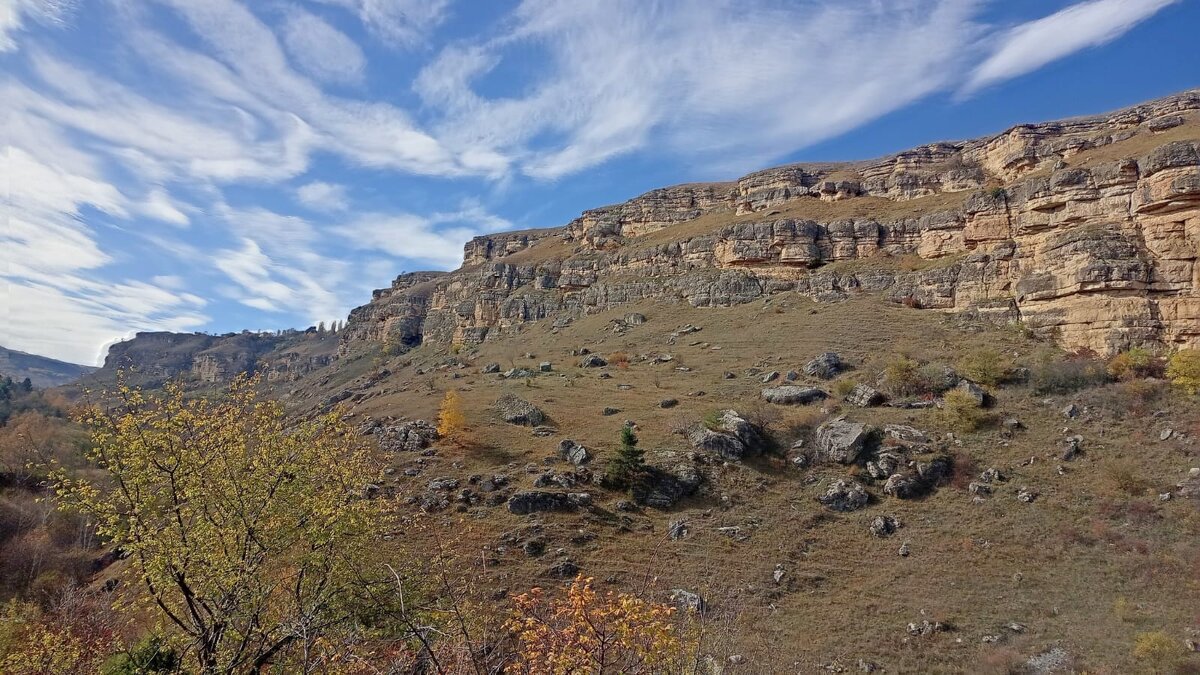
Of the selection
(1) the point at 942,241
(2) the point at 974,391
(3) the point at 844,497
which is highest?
(1) the point at 942,241

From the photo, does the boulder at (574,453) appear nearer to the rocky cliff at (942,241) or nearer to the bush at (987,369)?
the bush at (987,369)

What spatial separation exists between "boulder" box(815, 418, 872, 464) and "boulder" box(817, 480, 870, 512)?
247cm

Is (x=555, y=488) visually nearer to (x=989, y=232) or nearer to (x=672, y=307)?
(x=672, y=307)

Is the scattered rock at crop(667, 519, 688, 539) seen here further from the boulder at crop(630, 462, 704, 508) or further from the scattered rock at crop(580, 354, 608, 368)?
the scattered rock at crop(580, 354, 608, 368)

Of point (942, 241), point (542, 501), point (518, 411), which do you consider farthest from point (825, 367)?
point (542, 501)

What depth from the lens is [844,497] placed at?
96.4 ft

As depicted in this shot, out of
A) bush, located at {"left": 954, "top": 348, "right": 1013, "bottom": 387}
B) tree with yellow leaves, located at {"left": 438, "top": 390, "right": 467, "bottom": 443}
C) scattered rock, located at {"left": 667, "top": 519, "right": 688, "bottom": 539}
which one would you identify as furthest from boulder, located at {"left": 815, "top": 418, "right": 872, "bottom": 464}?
tree with yellow leaves, located at {"left": 438, "top": 390, "right": 467, "bottom": 443}

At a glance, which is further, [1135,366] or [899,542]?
[1135,366]

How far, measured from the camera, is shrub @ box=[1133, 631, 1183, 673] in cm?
1530

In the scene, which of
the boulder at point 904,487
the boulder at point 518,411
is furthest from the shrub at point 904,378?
the boulder at point 518,411

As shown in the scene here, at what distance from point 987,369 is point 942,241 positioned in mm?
25485

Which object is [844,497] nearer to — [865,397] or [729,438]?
[729,438]

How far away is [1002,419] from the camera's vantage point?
3378 cm

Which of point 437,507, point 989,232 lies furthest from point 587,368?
point 989,232
